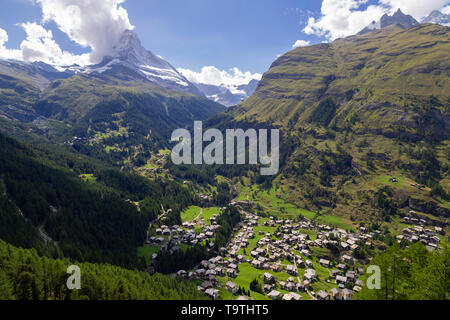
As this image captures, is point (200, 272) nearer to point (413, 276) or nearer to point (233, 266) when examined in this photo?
point (233, 266)

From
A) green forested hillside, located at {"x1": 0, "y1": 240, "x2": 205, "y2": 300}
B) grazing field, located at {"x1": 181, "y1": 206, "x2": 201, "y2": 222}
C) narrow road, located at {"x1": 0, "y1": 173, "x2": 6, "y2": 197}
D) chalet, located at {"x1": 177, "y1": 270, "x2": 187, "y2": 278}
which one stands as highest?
narrow road, located at {"x1": 0, "y1": 173, "x2": 6, "y2": 197}

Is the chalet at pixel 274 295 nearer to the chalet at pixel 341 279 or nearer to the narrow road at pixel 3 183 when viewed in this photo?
the chalet at pixel 341 279

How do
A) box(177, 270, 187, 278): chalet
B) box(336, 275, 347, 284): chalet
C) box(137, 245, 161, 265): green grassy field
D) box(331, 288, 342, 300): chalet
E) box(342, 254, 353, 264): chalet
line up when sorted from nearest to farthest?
box(331, 288, 342, 300): chalet, box(336, 275, 347, 284): chalet, box(177, 270, 187, 278): chalet, box(137, 245, 161, 265): green grassy field, box(342, 254, 353, 264): chalet

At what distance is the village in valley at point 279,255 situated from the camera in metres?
78.1

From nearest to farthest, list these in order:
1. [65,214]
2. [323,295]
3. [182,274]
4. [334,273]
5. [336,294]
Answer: [323,295] < [336,294] < [182,274] < [334,273] < [65,214]

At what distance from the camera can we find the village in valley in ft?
256

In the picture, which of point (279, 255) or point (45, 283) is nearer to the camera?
point (45, 283)

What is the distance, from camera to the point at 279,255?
328ft

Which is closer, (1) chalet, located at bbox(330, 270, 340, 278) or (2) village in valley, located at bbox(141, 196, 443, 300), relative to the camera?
(2) village in valley, located at bbox(141, 196, 443, 300)

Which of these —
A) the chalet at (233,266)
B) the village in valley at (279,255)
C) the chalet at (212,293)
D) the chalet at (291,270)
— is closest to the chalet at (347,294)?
the village in valley at (279,255)

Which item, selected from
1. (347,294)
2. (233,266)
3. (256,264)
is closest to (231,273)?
(233,266)

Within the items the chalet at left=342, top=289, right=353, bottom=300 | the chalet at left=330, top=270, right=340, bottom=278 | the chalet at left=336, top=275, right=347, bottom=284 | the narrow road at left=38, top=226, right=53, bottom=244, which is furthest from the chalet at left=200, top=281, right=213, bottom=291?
the narrow road at left=38, top=226, right=53, bottom=244

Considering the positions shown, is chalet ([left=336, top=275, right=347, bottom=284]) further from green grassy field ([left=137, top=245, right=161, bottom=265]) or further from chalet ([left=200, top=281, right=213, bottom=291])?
green grassy field ([left=137, top=245, right=161, bottom=265])

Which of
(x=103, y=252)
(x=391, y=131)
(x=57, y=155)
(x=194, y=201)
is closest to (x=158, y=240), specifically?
(x=103, y=252)
